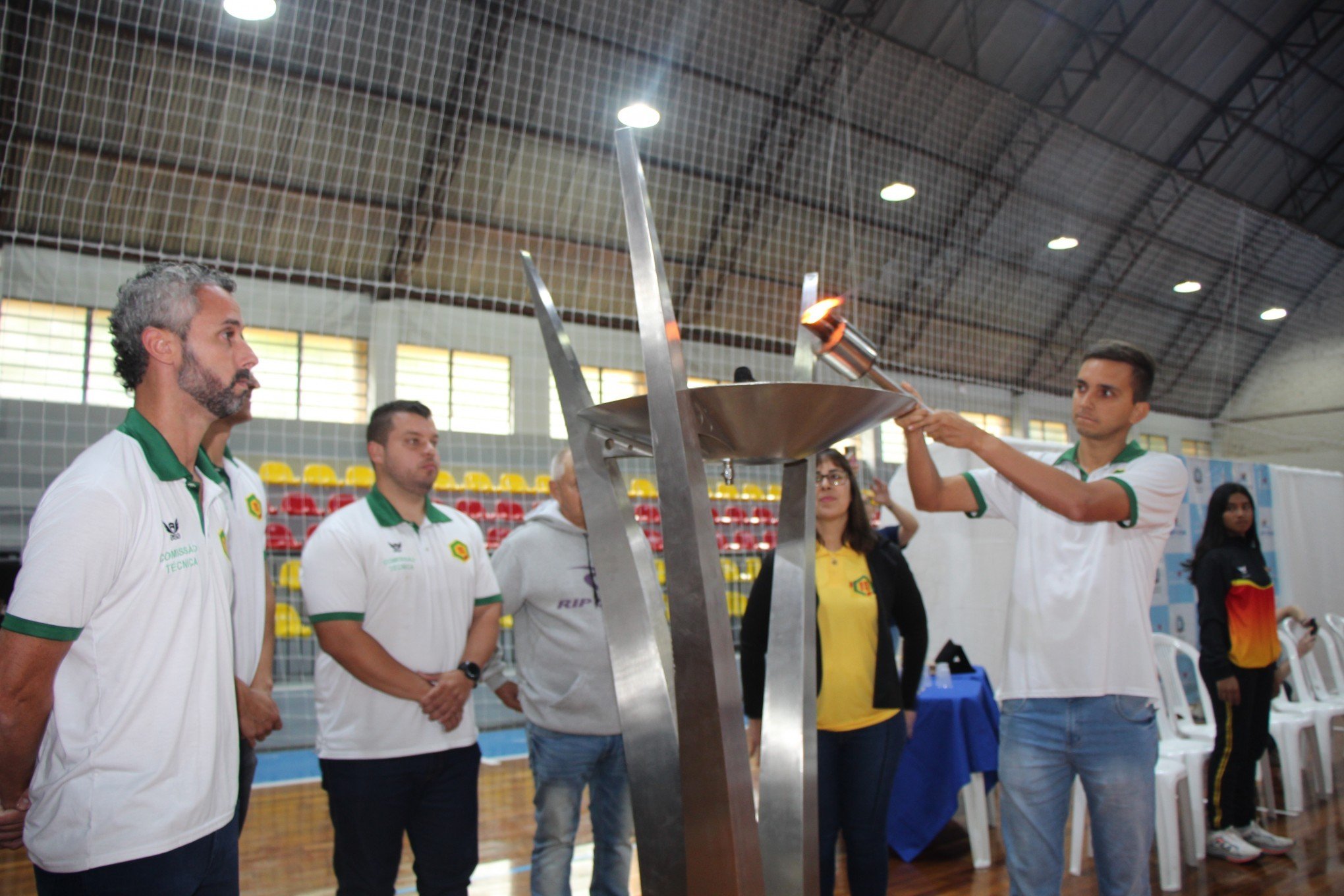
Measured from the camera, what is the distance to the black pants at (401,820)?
76.7 inches

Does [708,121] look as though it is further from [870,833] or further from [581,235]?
[870,833]

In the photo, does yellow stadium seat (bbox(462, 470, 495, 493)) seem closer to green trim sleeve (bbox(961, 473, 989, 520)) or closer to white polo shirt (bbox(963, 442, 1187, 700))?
green trim sleeve (bbox(961, 473, 989, 520))

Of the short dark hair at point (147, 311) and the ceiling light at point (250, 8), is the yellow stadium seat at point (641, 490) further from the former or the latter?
the short dark hair at point (147, 311)

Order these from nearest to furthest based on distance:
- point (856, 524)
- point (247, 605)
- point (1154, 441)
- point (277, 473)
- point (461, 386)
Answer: point (247, 605) → point (856, 524) → point (277, 473) → point (461, 386) → point (1154, 441)

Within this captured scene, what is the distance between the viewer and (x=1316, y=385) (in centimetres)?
936

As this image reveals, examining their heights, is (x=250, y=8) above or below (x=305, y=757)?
above

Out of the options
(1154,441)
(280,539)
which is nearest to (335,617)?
(280,539)

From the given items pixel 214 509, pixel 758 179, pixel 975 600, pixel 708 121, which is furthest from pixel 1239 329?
pixel 214 509

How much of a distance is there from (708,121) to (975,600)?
6.01 meters

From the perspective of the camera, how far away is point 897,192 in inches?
350

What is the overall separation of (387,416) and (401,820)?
1.02 meters

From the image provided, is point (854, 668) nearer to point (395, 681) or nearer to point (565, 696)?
point (565, 696)

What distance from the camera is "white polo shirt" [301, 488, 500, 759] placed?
79.7 inches

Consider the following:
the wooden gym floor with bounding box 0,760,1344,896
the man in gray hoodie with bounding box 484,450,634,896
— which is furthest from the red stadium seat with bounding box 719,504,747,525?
the man in gray hoodie with bounding box 484,450,634,896
